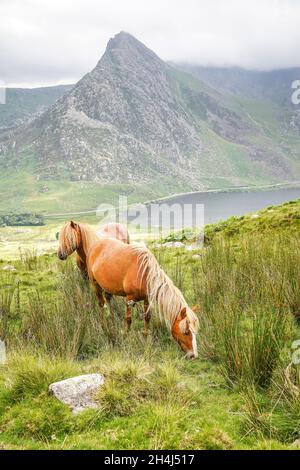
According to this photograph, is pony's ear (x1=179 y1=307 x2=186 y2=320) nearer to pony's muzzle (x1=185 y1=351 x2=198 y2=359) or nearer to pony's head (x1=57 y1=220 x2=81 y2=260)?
pony's muzzle (x1=185 y1=351 x2=198 y2=359)

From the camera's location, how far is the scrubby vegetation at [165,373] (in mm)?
4285

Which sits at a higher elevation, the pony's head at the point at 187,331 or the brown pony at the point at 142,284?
the brown pony at the point at 142,284

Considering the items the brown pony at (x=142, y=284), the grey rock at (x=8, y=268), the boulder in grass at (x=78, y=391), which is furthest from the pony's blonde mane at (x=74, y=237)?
the grey rock at (x=8, y=268)

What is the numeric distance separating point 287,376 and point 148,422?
1.59 m

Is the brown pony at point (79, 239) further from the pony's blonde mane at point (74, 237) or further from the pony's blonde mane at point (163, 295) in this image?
the pony's blonde mane at point (163, 295)

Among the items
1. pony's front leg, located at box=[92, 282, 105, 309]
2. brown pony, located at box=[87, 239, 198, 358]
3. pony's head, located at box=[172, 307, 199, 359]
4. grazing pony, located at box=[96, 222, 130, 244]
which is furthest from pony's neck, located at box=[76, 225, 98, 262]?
pony's head, located at box=[172, 307, 199, 359]

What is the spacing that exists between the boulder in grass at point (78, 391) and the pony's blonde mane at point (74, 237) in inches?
158

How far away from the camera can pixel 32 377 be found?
5.16 metres

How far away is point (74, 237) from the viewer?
8.74m

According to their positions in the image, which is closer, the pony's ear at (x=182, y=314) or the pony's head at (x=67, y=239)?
the pony's ear at (x=182, y=314)
